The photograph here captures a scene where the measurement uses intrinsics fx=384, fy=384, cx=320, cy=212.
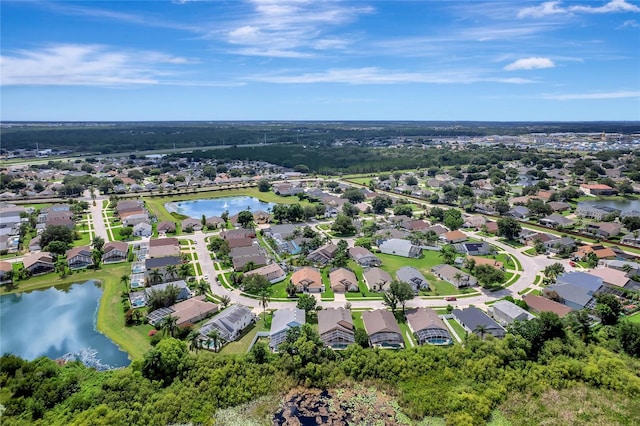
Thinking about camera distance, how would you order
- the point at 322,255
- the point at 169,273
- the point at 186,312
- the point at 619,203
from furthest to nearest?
the point at 619,203 → the point at 322,255 → the point at 169,273 → the point at 186,312

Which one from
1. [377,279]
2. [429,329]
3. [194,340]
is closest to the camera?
[194,340]

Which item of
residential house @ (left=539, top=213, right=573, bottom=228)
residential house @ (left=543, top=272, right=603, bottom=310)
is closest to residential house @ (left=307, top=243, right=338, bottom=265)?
residential house @ (left=543, top=272, right=603, bottom=310)

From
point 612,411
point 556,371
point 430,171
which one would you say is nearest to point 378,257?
point 556,371

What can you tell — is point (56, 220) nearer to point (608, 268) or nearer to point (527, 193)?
point (608, 268)

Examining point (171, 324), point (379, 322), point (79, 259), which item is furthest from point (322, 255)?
point (79, 259)

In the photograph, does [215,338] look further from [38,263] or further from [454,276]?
[38,263]

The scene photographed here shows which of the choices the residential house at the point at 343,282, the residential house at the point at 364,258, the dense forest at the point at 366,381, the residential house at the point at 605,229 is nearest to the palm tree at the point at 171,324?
the dense forest at the point at 366,381
